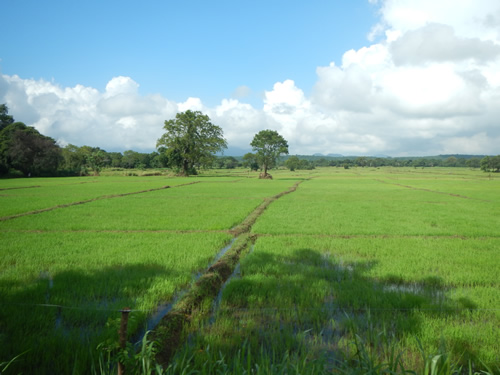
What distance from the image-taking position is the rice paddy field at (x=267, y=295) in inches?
116

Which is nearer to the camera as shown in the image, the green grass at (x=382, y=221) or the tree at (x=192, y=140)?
the green grass at (x=382, y=221)

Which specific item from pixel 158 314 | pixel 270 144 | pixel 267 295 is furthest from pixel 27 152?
pixel 267 295

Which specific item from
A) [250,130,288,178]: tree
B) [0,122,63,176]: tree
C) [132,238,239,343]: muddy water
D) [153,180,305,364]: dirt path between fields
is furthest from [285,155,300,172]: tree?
[132,238,239,343]: muddy water

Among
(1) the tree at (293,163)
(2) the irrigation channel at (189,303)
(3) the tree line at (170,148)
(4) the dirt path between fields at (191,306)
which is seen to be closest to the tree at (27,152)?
(3) the tree line at (170,148)

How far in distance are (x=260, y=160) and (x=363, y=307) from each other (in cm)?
4814

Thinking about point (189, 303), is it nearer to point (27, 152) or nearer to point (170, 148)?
point (170, 148)

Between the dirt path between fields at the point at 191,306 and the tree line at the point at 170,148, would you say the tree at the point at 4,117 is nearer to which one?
the tree line at the point at 170,148

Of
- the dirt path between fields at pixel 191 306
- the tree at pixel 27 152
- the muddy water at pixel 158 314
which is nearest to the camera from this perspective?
the dirt path between fields at pixel 191 306

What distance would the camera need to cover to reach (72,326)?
11.6 ft

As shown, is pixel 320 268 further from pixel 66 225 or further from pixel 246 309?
pixel 66 225

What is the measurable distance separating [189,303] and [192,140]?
46021 mm

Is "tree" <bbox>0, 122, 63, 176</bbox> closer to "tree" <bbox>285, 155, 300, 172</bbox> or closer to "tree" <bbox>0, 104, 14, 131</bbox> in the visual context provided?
"tree" <bbox>0, 104, 14, 131</bbox>

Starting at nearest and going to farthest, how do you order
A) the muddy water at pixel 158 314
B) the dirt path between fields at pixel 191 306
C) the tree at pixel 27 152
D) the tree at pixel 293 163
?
1. the dirt path between fields at pixel 191 306
2. the muddy water at pixel 158 314
3. the tree at pixel 27 152
4. the tree at pixel 293 163

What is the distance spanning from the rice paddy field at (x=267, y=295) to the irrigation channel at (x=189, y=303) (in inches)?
3.1
